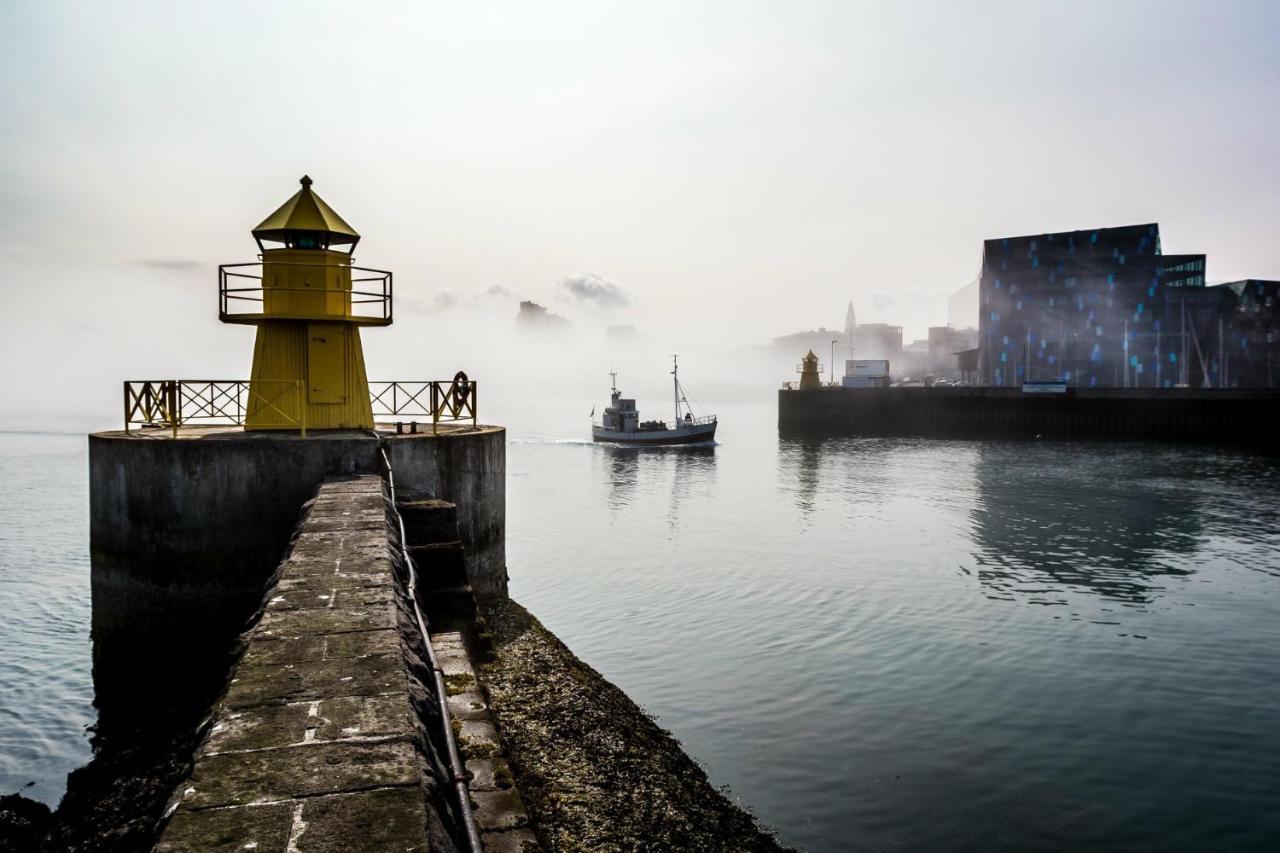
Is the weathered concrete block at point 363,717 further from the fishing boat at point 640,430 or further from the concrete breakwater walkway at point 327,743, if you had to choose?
the fishing boat at point 640,430

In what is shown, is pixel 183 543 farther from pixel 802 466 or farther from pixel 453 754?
pixel 802 466

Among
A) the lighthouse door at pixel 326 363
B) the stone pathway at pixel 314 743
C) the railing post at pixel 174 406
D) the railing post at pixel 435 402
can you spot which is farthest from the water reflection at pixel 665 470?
the stone pathway at pixel 314 743

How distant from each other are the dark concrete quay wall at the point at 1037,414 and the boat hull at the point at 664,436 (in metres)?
14.9

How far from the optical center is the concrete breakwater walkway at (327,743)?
3.84 meters

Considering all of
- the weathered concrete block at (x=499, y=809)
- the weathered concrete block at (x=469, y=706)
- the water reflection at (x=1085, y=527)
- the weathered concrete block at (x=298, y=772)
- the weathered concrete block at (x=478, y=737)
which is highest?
the weathered concrete block at (x=298, y=772)

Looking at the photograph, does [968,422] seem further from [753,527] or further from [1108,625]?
[1108,625]

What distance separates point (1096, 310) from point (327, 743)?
133 metres

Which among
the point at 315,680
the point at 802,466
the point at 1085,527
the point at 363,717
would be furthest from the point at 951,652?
the point at 802,466

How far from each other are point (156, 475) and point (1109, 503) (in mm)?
39085

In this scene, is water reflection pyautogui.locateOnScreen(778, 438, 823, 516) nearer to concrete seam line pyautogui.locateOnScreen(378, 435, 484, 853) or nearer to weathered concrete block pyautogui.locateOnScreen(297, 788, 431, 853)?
concrete seam line pyautogui.locateOnScreen(378, 435, 484, 853)

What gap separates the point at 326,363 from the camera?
17266 mm

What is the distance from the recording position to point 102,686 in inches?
567

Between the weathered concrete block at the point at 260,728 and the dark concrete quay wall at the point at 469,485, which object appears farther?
the dark concrete quay wall at the point at 469,485

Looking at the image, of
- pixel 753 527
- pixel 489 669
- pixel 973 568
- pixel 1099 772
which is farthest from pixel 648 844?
pixel 753 527
